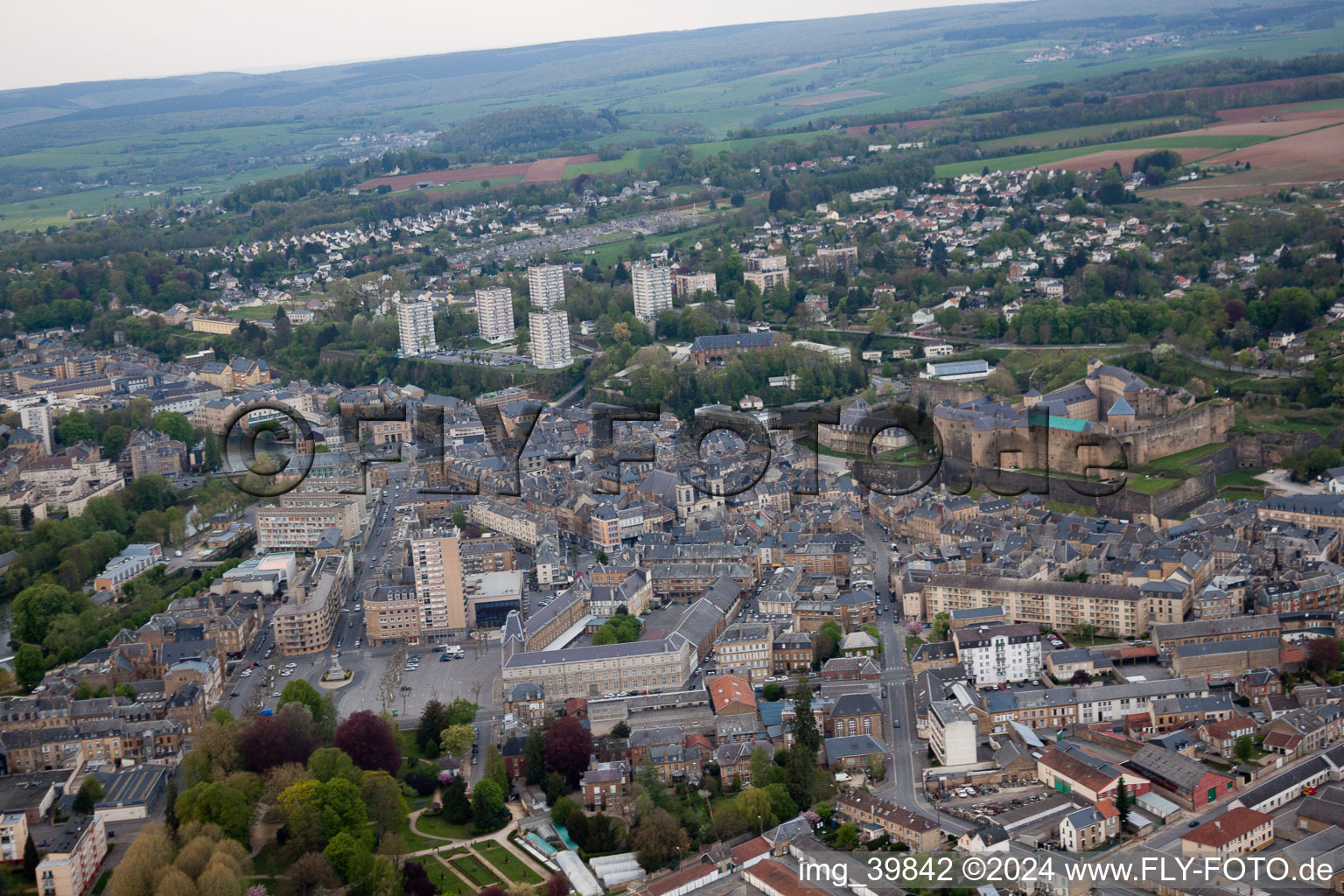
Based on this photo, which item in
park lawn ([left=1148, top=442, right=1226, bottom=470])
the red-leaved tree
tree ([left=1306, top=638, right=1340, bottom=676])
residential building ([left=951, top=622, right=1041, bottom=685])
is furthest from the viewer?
park lawn ([left=1148, top=442, right=1226, bottom=470])

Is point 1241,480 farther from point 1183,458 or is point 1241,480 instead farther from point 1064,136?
point 1064,136

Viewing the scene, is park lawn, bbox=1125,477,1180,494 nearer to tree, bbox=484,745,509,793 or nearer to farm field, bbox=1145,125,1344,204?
tree, bbox=484,745,509,793

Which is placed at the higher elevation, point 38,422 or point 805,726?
point 38,422

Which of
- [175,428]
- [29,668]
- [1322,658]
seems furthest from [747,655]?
[175,428]

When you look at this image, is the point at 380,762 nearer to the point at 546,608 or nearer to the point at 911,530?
the point at 546,608

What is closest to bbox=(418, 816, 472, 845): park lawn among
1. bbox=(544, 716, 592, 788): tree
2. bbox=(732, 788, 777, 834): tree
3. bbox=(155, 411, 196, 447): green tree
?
bbox=(544, 716, 592, 788): tree
